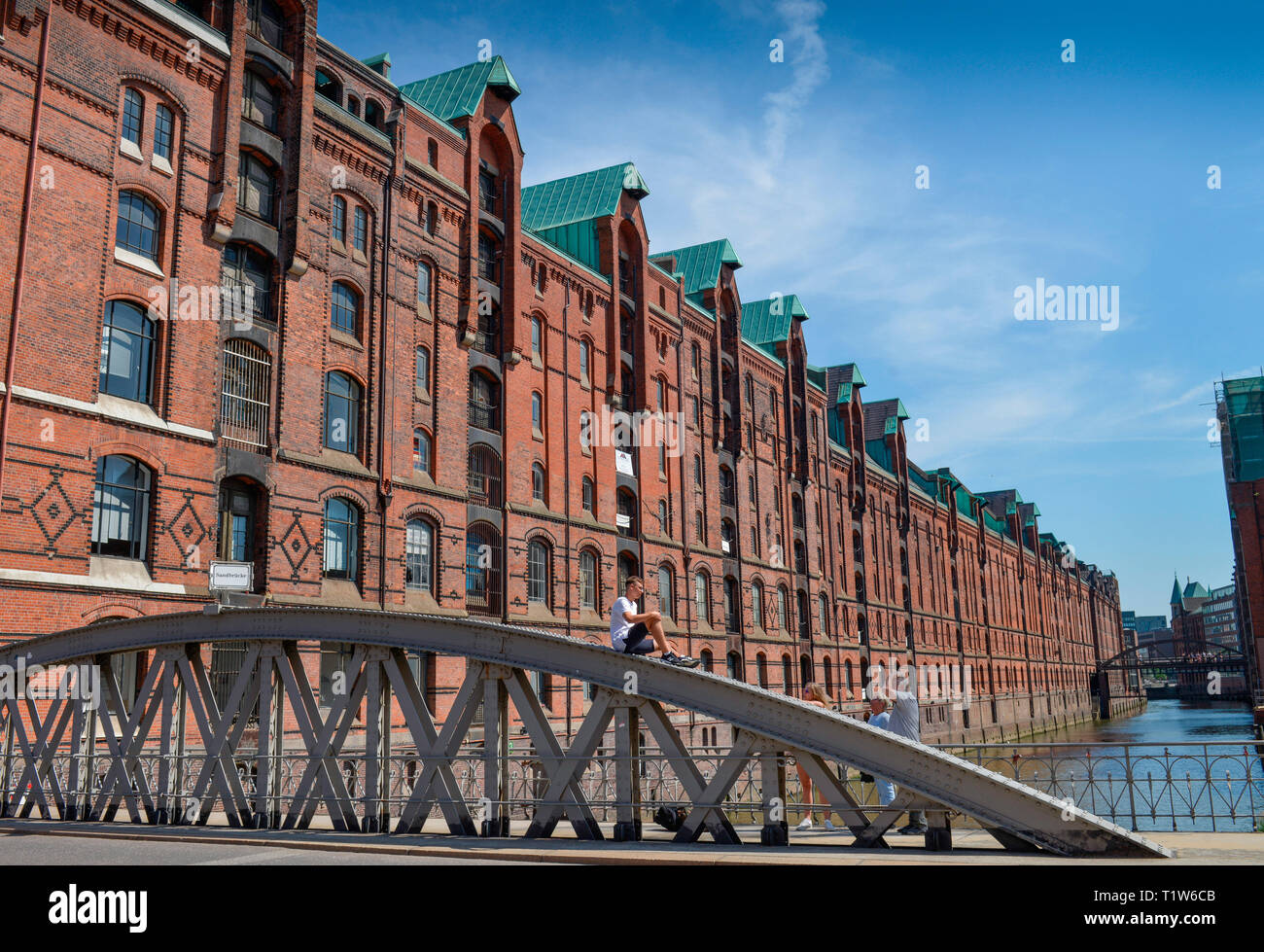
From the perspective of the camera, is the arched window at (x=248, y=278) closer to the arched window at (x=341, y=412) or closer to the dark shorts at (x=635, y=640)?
the arched window at (x=341, y=412)

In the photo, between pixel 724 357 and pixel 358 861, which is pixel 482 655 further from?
pixel 724 357

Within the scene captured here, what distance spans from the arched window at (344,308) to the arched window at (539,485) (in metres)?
7.33

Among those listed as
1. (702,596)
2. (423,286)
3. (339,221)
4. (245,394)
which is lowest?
(702,596)

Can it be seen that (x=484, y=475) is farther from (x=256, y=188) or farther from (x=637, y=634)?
(x=637, y=634)

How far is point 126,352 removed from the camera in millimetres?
17625

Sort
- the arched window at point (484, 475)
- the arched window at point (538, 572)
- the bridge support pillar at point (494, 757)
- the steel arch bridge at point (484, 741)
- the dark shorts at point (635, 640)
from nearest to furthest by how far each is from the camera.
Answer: the steel arch bridge at point (484, 741) → the dark shorts at point (635, 640) → the bridge support pillar at point (494, 757) → the arched window at point (484, 475) → the arched window at point (538, 572)

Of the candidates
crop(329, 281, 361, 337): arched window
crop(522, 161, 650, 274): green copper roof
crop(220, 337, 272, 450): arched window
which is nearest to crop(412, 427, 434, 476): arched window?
crop(329, 281, 361, 337): arched window

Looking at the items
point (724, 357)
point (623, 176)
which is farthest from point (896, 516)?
point (623, 176)

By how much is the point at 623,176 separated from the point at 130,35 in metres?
18.0

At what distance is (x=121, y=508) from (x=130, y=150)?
21.6 ft

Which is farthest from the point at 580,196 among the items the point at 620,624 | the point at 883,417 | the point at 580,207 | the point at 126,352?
the point at 883,417

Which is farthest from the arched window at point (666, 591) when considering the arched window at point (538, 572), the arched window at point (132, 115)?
the arched window at point (132, 115)

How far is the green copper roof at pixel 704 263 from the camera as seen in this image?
3972 cm

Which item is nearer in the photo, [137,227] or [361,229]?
[137,227]
